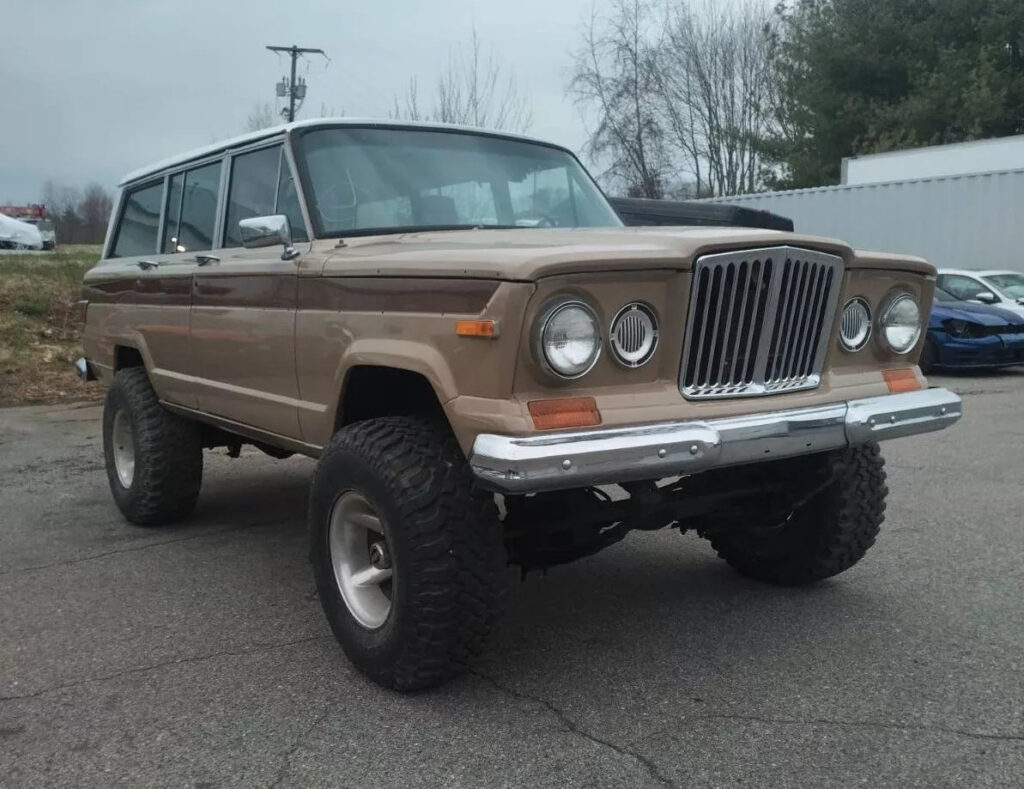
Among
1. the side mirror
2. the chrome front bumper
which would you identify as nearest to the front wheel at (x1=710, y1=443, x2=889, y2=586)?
the chrome front bumper

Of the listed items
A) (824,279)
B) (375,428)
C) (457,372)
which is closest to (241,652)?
(375,428)

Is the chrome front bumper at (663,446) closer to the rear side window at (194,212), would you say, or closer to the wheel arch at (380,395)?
the wheel arch at (380,395)

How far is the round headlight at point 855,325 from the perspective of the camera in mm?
3717

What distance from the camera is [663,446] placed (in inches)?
116

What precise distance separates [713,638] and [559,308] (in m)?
1.65

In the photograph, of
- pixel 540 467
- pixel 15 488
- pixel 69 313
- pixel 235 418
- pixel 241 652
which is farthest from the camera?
pixel 69 313

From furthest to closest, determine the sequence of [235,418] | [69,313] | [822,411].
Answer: [69,313] < [235,418] < [822,411]

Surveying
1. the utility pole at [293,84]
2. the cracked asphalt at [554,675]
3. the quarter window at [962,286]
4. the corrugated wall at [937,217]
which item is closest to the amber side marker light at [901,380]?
the cracked asphalt at [554,675]

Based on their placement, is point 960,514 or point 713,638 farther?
point 960,514

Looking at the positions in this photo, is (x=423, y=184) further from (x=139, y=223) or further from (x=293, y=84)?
(x=293, y=84)

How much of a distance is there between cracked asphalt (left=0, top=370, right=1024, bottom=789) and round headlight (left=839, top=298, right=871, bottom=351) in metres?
1.13

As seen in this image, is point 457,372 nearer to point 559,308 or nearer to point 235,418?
point 559,308

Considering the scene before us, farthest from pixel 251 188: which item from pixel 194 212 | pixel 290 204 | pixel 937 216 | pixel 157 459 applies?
pixel 937 216

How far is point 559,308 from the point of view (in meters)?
2.96
